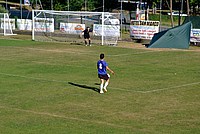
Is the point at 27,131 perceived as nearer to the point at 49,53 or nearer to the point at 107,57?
the point at 107,57

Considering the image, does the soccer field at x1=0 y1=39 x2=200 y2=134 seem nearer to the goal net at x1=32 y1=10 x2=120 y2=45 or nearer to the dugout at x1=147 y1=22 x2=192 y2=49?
the dugout at x1=147 y1=22 x2=192 y2=49

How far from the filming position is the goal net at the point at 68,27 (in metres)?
47.6

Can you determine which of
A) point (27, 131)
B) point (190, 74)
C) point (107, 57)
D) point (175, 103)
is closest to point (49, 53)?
point (107, 57)

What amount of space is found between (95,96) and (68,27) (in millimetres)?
32381

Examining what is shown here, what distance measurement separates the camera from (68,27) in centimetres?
5209

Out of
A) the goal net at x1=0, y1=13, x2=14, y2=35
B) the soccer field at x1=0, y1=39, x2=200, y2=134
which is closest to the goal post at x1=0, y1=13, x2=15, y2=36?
the goal net at x1=0, y1=13, x2=14, y2=35

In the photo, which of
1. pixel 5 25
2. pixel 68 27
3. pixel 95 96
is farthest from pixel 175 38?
pixel 95 96

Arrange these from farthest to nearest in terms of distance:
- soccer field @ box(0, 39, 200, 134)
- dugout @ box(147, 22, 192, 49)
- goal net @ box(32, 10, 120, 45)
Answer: goal net @ box(32, 10, 120, 45) → dugout @ box(147, 22, 192, 49) → soccer field @ box(0, 39, 200, 134)

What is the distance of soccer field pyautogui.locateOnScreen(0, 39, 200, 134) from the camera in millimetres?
15320

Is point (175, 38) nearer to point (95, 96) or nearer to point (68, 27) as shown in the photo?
point (68, 27)

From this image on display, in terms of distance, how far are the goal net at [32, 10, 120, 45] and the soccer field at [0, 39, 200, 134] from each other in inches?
462

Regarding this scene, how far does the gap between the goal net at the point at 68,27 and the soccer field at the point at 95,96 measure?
11.7m

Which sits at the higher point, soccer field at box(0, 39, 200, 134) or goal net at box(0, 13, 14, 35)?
goal net at box(0, 13, 14, 35)

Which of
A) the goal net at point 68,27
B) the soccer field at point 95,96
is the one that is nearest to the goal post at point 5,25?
the goal net at point 68,27
